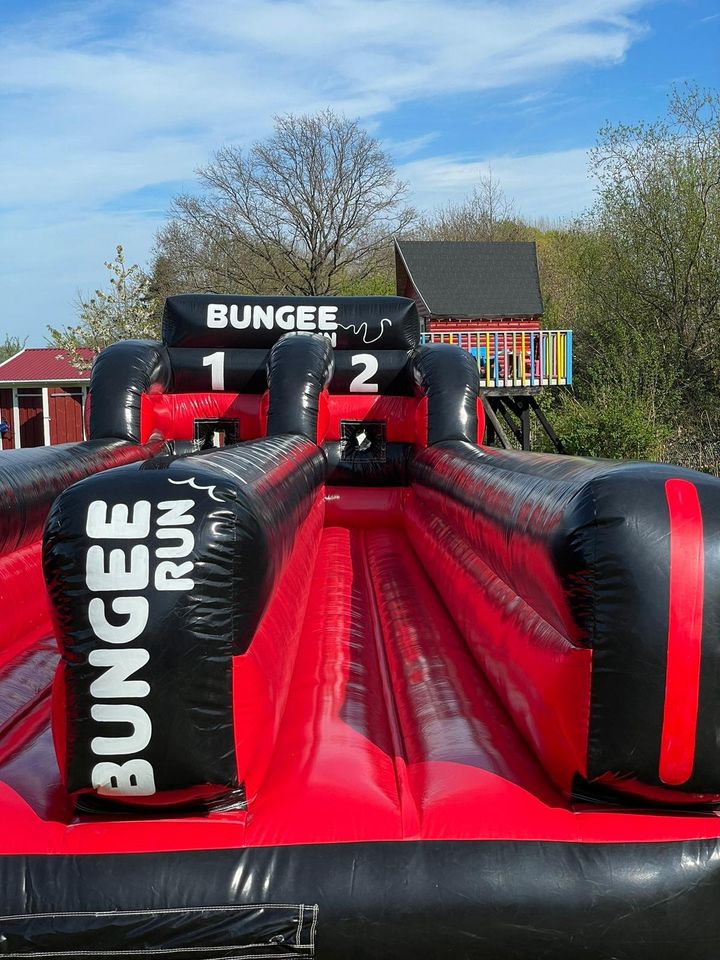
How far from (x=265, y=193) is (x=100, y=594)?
25.3 m

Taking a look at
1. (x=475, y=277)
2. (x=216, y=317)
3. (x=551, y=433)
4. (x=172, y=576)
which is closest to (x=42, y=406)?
(x=475, y=277)

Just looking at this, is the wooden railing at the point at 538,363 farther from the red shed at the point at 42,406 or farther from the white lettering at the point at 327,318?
the red shed at the point at 42,406

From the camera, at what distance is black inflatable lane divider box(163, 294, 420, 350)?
18.8 ft

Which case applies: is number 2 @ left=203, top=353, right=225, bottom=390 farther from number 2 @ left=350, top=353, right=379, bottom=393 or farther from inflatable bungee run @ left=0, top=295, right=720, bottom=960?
inflatable bungee run @ left=0, top=295, right=720, bottom=960

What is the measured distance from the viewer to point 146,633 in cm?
162

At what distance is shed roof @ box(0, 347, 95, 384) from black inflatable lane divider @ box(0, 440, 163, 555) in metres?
21.2

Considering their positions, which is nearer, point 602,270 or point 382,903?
point 382,903

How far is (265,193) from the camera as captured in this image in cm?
2533

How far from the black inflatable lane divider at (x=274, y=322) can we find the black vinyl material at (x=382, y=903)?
4.46 metres

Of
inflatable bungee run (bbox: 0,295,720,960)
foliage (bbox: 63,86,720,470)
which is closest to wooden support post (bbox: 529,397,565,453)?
foliage (bbox: 63,86,720,470)

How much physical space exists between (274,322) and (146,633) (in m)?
4.36

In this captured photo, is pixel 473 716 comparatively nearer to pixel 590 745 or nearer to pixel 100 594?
pixel 590 745

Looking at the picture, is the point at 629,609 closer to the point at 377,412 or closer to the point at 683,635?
the point at 683,635

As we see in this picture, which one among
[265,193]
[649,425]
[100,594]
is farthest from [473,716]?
[265,193]
